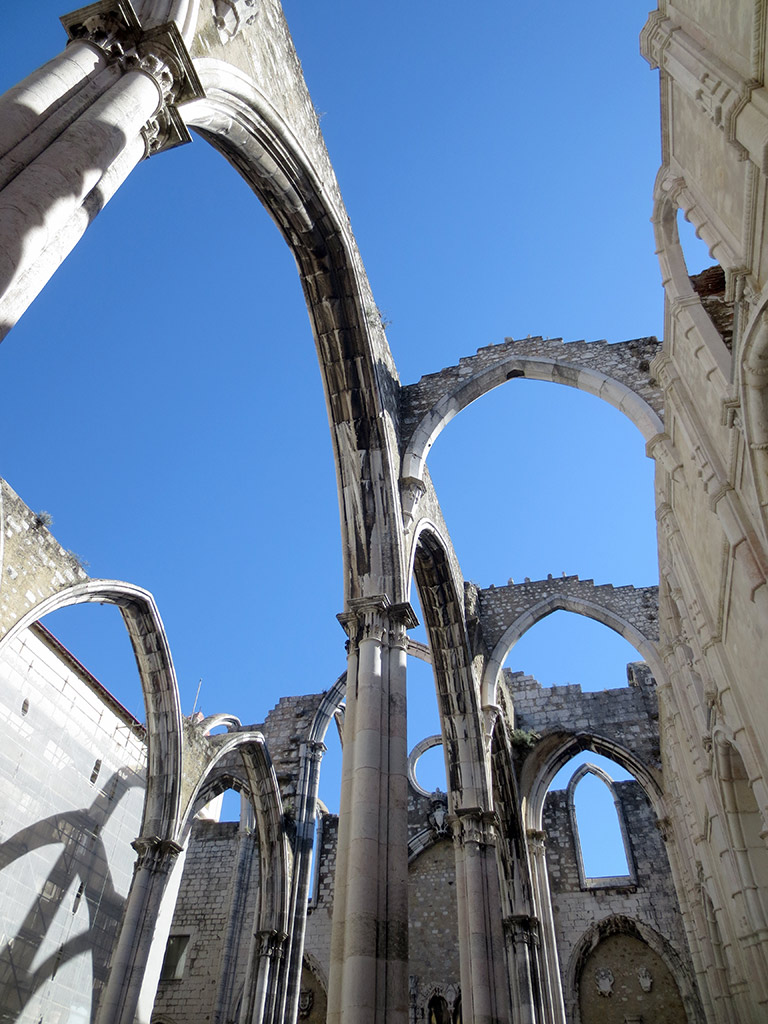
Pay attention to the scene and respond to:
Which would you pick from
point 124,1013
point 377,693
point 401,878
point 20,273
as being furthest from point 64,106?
point 124,1013

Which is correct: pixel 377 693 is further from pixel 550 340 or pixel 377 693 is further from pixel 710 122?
pixel 550 340

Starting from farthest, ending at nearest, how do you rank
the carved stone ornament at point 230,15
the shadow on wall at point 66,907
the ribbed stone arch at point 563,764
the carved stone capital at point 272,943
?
the ribbed stone arch at point 563,764 < the carved stone capital at point 272,943 < the shadow on wall at point 66,907 < the carved stone ornament at point 230,15

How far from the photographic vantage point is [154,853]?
1132 centimetres

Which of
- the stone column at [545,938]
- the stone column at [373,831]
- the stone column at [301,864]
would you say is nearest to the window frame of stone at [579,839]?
the stone column at [545,938]

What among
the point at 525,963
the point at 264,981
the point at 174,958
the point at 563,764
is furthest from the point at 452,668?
the point at 174,958

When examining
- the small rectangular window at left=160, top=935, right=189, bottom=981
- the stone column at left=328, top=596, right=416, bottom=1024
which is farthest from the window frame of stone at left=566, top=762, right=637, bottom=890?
the stone column at left=328, top=596, right=416, bottom=1024

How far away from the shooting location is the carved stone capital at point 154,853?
11188mm

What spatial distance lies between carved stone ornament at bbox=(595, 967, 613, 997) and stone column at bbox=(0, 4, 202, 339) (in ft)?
58.1

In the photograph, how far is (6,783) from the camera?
1073cm

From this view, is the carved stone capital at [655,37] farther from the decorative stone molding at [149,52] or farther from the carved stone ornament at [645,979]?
the carved stone ornament at [645,979]

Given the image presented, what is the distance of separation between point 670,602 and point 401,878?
605 centimetres

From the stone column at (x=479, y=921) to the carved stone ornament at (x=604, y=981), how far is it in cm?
749

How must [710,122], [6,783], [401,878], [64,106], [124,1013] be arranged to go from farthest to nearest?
[6,783] → [124,1013] → [401,878] → [710,122] → [64,106]

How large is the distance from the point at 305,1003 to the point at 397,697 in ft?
44.4
